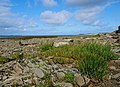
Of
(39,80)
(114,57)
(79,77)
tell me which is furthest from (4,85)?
(114,57)

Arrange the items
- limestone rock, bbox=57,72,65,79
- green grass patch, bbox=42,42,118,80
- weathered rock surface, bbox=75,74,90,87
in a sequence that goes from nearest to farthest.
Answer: weathered rock surface, bbox=75,74,90,87
limestone rock, bbox=57,72,65,79
green grass patch, bbox=42,42,118,80

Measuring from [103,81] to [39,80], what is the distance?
3.44 meters

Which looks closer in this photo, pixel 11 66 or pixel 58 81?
pixel 58 81

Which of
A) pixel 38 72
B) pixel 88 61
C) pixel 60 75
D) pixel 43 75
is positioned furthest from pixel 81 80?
pixel 38 72

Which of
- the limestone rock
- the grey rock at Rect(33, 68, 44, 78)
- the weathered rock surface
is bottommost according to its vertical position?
the weathered rock surface

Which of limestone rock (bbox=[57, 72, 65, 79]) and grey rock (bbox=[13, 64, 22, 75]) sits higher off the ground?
grey rock (bbox=[13, 64, 22, 75])

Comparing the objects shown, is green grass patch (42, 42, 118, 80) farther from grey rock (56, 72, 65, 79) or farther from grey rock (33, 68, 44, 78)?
grey rock (33, 68, 44, 78)

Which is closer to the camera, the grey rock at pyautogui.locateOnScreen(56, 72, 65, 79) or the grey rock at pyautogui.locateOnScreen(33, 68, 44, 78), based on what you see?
the grey rock at pyautogui.locateOnScreen(33, 68, 44, 78)

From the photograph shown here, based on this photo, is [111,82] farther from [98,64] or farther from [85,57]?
[85,57]

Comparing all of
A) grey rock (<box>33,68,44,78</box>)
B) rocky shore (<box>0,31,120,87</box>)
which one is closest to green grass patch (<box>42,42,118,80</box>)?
rocky shore (<box>0,31,120,87</box>)

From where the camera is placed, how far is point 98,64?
13.3 meters

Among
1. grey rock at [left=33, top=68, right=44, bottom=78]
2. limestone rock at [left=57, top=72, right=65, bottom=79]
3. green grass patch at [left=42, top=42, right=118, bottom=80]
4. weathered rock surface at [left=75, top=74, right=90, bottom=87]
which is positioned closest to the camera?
grey rock at [left=33, top=68, right=44, bottom=78]

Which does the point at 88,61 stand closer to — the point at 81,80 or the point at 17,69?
the point at 81,80

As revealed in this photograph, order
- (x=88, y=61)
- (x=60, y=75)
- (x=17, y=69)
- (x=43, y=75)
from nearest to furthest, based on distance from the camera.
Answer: (x=43, y=75)
(x=60, y=75)
(x=17, y=69)
(x=88, y=61)
